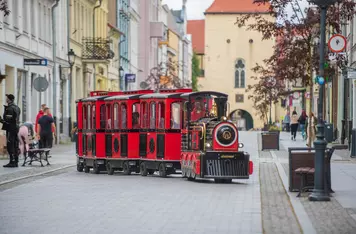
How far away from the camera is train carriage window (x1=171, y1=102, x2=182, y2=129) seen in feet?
86.2

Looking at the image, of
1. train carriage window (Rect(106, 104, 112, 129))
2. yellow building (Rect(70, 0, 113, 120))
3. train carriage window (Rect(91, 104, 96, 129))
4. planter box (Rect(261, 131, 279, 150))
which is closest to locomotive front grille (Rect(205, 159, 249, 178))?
train carriage window (Rect(106, 104, 112, 129))

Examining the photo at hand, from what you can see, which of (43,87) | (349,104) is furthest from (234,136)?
(349,104)

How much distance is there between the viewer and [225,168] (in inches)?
939

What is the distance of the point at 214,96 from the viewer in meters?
26.2

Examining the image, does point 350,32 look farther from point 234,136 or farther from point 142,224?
point 142,224

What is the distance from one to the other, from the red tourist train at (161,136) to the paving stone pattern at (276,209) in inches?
47.6

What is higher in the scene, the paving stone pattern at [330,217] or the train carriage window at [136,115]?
the train carriage window at [136,115]

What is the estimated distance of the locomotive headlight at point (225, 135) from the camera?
2408 centimetres

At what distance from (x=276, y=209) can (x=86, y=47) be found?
4420 centimetres

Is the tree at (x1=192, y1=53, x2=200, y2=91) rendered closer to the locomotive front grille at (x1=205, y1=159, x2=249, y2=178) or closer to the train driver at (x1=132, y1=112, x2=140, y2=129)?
the train driver at (x1=132, y1=112, x2=140, y2=129)

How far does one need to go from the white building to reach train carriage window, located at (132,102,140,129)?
491 inches

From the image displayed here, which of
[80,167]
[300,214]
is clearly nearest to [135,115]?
[80,167]

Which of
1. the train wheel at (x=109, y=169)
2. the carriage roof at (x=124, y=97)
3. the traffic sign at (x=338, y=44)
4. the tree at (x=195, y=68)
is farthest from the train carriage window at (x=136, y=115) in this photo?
the tree at (x=195, y=68)

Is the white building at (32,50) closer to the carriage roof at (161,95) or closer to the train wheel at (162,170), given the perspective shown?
the carriage roof at (161,95)
